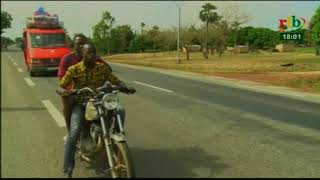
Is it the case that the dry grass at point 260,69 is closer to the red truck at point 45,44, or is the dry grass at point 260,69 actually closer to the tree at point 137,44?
the red truck at point 45,44

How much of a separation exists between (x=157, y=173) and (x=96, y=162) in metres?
0.78

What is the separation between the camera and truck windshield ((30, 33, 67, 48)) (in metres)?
26.7

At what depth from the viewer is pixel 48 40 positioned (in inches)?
1062

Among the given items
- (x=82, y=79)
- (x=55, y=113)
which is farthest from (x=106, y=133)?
(x=55, y=113)

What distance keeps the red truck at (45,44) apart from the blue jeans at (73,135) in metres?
20.6

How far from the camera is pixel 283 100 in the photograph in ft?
50.8

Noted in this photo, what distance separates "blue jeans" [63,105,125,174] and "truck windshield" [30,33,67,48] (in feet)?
69.2

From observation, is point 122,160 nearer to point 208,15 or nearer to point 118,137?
point 118,137

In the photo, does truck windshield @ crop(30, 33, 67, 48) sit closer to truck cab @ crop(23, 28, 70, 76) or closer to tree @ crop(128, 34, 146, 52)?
truck cab @ crop(23, 28, 70, 76)

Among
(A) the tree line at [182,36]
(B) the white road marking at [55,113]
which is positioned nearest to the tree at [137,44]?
(A) the tree line at [182,36]

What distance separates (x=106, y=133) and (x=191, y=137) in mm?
3510

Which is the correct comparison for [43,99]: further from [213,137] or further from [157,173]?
[157,173]

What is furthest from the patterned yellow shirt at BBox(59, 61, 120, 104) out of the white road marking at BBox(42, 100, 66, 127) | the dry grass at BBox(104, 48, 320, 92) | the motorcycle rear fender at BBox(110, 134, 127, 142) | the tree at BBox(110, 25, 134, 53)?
the tree at BBox(110, 25, 134, 53)

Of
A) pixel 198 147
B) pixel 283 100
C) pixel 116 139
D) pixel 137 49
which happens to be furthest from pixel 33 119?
pixel 137 49
